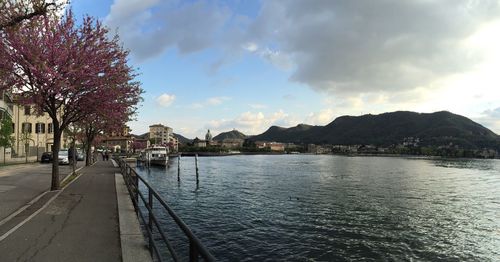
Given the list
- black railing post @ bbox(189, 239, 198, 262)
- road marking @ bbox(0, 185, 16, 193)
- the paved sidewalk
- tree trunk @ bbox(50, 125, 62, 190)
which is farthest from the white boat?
black railing post @ bbox(189, 239, 198, 262)

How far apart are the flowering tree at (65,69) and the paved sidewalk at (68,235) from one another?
5249 millimetres

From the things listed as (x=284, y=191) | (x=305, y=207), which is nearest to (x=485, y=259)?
(x=305, y=207)

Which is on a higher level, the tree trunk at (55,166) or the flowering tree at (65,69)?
the flowering tree at (65,69)

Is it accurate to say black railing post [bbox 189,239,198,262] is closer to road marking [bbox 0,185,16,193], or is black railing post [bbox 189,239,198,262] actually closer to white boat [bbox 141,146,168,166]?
road marking [bbox 0,185,16,193]

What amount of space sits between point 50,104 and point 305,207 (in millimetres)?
16993

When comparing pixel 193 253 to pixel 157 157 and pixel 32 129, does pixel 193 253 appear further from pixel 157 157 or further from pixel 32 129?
pixel 32 129

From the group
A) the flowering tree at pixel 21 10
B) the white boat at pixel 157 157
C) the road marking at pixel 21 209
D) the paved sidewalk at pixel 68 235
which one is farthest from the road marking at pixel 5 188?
the white boat at pixel 157 157

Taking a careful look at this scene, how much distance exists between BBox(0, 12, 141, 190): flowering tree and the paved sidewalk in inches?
207

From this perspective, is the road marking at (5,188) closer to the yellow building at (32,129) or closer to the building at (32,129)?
the building at (32,129)

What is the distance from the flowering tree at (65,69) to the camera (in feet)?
53.9

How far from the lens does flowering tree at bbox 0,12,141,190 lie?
16438mm

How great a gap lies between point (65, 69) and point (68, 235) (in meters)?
9.53

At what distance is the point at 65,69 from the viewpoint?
17078 mm

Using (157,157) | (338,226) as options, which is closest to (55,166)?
(338,226)
